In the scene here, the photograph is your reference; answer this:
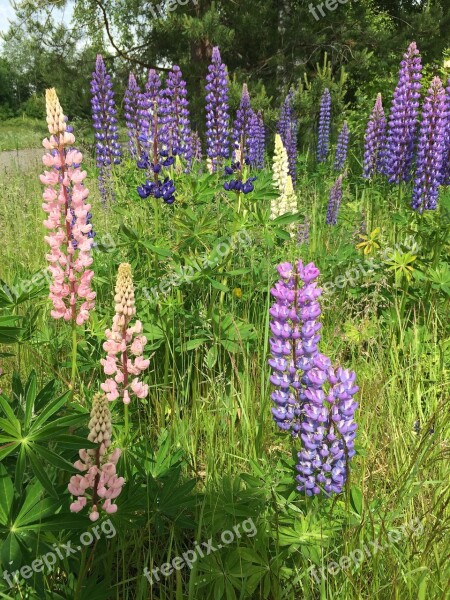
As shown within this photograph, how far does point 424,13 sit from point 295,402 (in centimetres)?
964

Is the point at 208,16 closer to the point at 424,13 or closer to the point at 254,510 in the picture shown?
the point at 424,13

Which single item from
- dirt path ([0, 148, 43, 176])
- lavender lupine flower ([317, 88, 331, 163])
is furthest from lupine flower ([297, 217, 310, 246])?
dirt path ([0, 148, 43, 176])

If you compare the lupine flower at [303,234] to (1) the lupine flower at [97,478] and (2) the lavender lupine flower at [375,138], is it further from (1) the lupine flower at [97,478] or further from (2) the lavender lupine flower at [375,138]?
(1) the lupine flower at [97,478]

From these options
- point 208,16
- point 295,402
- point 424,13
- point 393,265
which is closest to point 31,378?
point 295,402

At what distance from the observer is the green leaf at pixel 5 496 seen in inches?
51.3

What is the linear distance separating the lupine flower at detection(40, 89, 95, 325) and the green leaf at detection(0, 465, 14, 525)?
19.9 inches

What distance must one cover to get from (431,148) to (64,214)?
3.27 metres

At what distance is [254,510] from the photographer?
1524 millimetres
